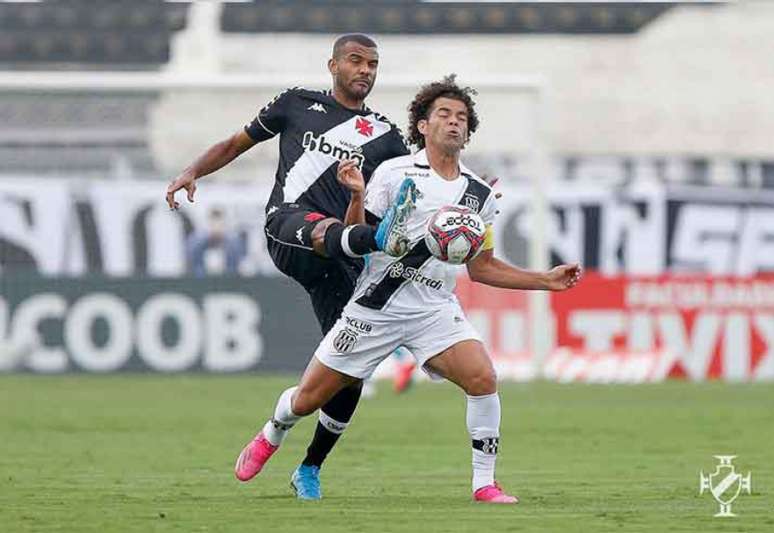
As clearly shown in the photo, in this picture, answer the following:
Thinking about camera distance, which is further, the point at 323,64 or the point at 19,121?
the point at 323,64

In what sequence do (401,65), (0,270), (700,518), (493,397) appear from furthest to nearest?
1. (401,65)
2. (0,270)
3. (493,397)
4. (700,518)

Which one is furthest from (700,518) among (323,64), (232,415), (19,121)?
(323,64)

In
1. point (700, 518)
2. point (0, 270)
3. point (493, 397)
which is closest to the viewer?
point (700, 518)

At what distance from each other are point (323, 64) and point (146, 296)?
960 centimetres

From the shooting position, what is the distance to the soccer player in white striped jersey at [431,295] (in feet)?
33.3

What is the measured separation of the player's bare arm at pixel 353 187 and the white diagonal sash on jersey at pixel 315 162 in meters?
0.63

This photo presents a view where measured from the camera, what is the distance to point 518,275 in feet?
34.1

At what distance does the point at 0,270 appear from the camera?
23.9m

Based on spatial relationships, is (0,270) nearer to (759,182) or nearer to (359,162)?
(359,162)

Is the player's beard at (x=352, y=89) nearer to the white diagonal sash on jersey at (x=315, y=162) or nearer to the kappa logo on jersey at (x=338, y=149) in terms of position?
the white diagonal sash on jersey at (x=315, y=162)

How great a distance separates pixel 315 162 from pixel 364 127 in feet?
1.12

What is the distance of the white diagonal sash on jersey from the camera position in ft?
35.2

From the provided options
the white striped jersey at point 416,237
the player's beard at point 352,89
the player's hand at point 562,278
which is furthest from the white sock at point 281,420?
the player's beard at point 352,89

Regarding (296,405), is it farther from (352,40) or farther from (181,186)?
(352,40)
